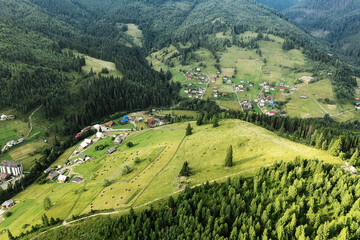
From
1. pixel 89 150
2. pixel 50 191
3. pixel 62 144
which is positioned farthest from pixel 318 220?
pixel 62 144

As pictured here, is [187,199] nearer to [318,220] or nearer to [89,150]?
[318,220]

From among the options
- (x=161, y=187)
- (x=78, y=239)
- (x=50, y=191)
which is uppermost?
(x=161, y=187)

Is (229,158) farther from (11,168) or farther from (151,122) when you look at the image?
(11,168)

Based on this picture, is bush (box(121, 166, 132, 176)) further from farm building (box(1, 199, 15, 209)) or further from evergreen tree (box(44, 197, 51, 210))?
farm building (box(1, 199, 15, 209))

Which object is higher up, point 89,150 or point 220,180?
point 220,180

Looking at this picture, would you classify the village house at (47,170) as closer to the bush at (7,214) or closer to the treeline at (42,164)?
the treeline at (42,164)

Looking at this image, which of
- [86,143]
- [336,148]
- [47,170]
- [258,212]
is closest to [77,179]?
[47,170]
